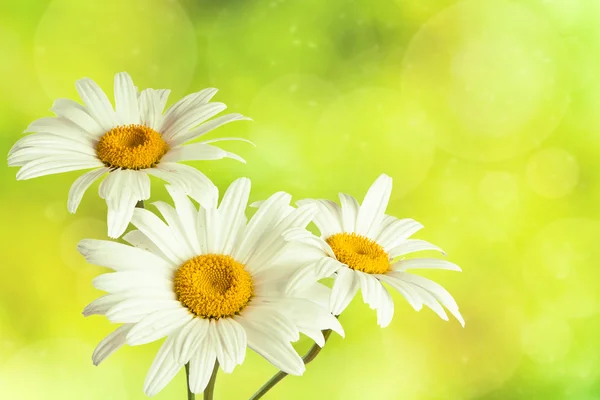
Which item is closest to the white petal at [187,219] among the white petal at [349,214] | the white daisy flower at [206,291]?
the white daisy flower at [206,291]

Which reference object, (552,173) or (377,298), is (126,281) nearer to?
(377,298)

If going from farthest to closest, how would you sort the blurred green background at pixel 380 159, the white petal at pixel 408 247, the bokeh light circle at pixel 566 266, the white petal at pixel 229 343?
the bokeh light circle at pixel 566 266
the blurred green background at pixel 380 159
the white petal at pixel 408 247
the white petal at pixel 229 343

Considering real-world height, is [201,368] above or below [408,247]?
below

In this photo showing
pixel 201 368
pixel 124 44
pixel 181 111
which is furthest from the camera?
pixel 124 44

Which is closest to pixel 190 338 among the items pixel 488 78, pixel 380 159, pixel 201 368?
pixel 201 368

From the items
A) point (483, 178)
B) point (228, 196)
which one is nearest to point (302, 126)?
point (483, 178)

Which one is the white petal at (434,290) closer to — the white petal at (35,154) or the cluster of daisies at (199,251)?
the cluster of daisies at (199,251)

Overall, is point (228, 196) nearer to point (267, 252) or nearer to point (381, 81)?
point (267, 252)
